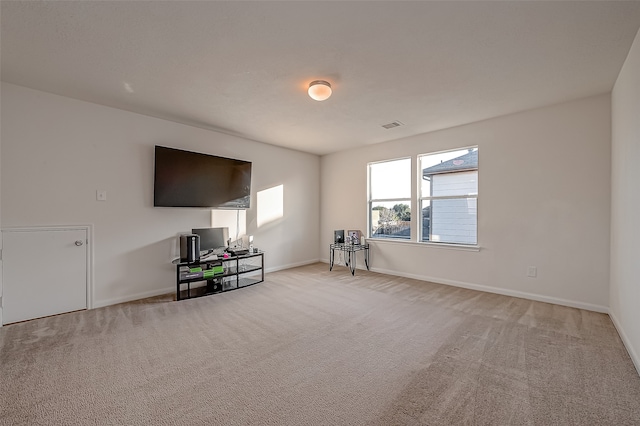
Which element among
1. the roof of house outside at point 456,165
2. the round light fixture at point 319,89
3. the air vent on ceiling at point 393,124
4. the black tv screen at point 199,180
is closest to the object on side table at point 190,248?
the black tv screen at point 199,180

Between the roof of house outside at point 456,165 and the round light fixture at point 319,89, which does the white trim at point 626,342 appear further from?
the round light fixture at point 319,89

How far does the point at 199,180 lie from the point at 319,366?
10.7ft

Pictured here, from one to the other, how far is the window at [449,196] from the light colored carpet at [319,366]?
135 centimetres

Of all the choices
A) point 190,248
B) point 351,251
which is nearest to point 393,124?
point 351,251

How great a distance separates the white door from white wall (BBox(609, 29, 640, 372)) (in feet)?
18.0

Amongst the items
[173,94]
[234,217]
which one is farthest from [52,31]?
[234,217]

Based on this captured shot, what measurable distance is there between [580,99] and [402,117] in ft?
6.88

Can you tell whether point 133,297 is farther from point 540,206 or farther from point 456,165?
point 540,206

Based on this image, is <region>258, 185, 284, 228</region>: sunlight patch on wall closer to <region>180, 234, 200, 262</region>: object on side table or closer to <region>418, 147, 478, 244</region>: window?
<region>180, 234, 200, 262</region>: object on side table

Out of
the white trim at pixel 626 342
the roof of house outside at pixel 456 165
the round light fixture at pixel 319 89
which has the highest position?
the round light fixture at pixel 319 89

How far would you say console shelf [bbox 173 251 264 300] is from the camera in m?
3.81

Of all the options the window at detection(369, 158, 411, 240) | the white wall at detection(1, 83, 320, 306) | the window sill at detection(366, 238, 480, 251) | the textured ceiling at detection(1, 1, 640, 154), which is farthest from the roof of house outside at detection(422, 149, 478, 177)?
the white wall at detection(1, 83, 320, 306)

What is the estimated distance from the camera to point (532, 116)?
12.2 ft

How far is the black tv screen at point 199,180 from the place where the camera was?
3889 mm
